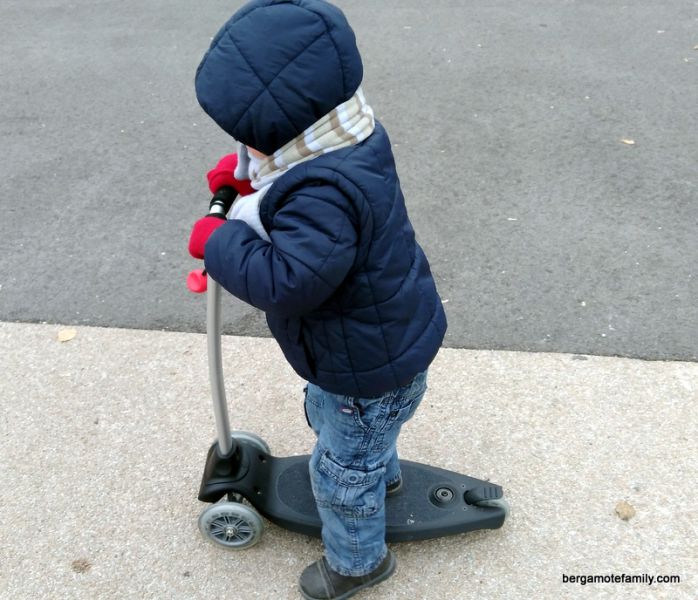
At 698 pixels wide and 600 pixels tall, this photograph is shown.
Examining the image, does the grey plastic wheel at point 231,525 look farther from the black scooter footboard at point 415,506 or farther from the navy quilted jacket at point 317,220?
the navy quilted jacket at point 317,220

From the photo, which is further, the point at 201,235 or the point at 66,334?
the point at 66,334

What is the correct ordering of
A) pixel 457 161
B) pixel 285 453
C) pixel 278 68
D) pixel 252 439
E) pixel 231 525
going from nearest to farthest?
1. pixel 278 68
2. pixel 231 525
3. pixel 252 439
4. pixel 285 453
5. pixel 457 161

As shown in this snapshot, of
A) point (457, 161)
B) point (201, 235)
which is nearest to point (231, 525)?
point (201, 235)

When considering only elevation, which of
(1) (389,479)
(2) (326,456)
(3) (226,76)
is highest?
(3) (226,76)

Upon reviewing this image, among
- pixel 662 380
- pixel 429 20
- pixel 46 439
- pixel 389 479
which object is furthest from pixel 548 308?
pixel 429 20

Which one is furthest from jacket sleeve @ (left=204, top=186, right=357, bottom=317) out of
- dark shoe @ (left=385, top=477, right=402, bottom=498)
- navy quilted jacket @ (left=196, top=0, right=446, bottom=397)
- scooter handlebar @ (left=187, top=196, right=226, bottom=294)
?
dark shoe @ (left=385, top=477, right=402, bottom=498)

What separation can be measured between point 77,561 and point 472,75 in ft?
15.0

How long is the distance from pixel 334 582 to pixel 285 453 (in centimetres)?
62

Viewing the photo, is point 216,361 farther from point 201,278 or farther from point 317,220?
point 317,220

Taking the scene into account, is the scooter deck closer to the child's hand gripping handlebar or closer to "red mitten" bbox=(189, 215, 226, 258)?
the child's hand gripping handlebar

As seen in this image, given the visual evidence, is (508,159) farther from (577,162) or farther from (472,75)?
(472,75)

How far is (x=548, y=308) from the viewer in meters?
3.54

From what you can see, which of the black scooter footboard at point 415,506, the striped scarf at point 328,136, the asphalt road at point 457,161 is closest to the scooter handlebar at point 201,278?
the striped scarf at point 328,136

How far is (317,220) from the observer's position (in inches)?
66.1
